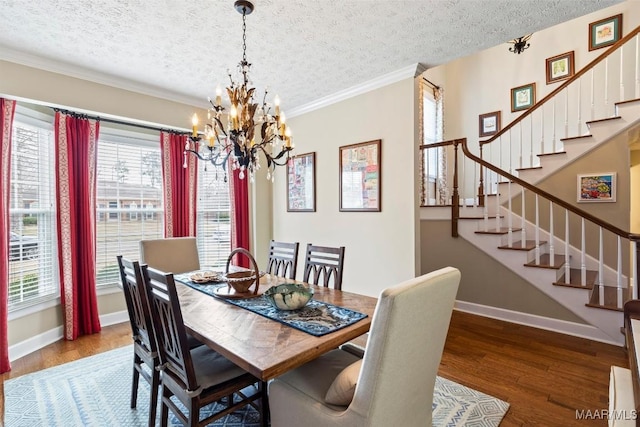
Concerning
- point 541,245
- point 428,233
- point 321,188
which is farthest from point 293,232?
point 541,245

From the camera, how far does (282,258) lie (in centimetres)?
277

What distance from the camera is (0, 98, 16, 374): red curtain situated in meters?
2.48

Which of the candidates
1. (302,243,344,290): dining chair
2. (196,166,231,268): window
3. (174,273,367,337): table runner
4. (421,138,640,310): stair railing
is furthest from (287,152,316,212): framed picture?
(174,273,367,337): table runner

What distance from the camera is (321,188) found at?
3.87 meters

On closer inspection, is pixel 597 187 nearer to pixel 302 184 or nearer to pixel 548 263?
pixel 548 263

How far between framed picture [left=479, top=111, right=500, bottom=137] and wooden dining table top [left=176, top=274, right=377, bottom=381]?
14.4 feet

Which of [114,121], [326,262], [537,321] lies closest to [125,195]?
[114,121]

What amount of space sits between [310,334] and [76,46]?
9.65ft

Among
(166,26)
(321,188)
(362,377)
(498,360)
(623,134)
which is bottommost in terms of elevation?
(498,360)

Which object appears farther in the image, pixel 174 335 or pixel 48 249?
pixel 48 249

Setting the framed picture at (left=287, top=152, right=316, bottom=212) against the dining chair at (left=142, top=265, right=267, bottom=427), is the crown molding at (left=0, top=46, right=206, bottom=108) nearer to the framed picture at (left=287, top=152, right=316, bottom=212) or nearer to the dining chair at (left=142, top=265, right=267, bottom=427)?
the framed picture at (left=287, top=152, right=316, bottom=212)

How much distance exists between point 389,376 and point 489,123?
5138 millimetres

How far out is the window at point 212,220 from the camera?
4.20m

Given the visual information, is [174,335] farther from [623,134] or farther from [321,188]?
[623,134]
